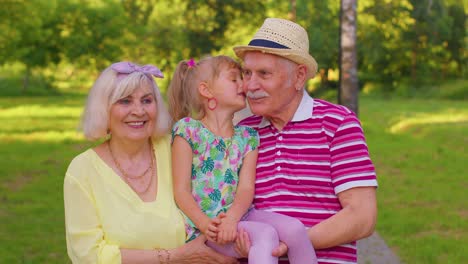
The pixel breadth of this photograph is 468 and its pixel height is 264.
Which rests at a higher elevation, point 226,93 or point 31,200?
point 226,93

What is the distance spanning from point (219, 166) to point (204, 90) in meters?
0.41

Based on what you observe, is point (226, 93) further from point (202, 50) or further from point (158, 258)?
point (202, 50)

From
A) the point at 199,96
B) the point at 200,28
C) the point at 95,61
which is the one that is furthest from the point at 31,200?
the point at 95,61

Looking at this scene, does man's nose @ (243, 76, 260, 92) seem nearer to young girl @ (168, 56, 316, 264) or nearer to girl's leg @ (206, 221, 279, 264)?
young girl @ (168, 56, 316, 264)

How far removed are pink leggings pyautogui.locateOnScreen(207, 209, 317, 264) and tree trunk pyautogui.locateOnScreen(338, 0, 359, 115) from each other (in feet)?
38.0

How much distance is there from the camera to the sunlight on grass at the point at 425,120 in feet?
81.1

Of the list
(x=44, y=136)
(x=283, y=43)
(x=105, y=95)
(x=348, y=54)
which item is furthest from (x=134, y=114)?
(x=44, y=136)

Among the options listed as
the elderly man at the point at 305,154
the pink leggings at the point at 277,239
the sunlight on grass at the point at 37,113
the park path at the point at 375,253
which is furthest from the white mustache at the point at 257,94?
the sunlight on grass at the point at 37,113

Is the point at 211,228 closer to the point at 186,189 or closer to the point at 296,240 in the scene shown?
the point at 186,189

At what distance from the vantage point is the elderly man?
400 centimetres

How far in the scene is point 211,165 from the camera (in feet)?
13.6

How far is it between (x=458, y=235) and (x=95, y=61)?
47.4 meters

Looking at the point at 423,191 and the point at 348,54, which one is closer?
the point at 423,191

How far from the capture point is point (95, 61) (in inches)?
2185
